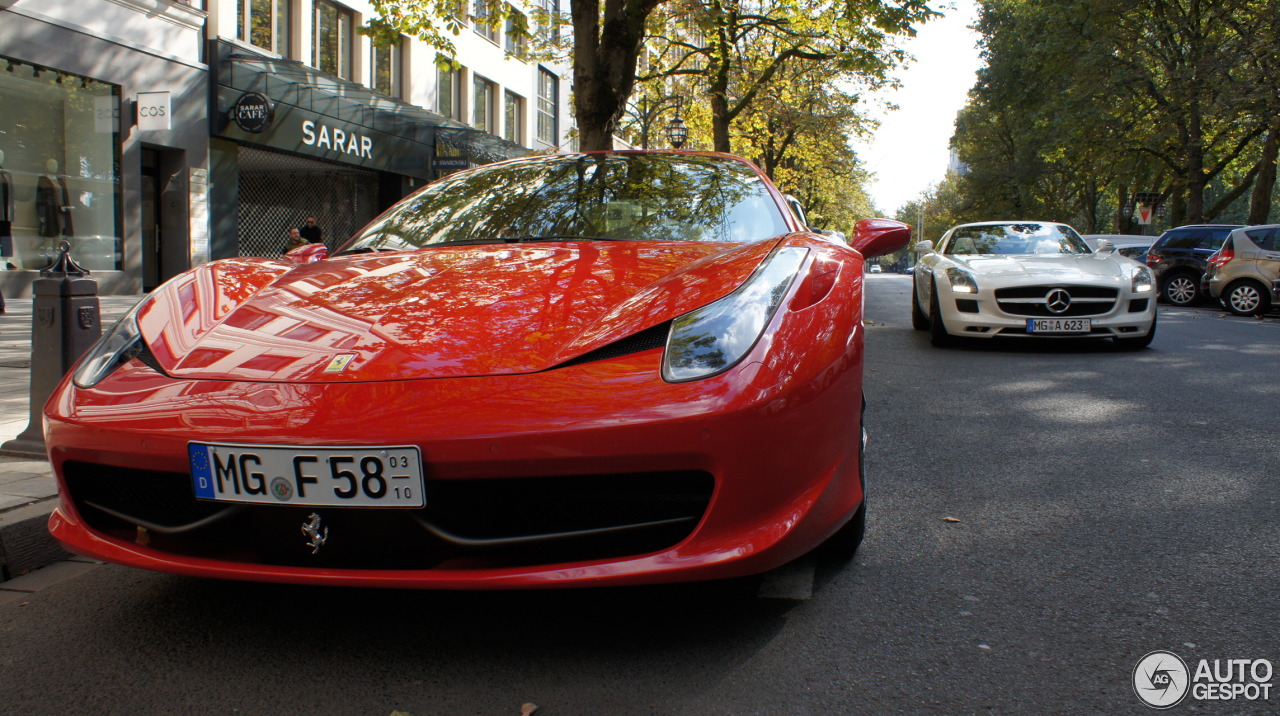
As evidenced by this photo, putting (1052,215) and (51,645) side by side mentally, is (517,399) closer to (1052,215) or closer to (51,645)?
(51,645)

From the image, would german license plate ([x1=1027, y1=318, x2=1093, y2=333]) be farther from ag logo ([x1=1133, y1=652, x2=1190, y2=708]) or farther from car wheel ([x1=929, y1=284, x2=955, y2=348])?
ag logo ([x1=1133, y1=652, x2=1190, y2=708])

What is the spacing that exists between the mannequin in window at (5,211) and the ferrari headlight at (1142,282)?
12836 mm

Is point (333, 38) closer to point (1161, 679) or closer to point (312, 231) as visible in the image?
point (312, 231)

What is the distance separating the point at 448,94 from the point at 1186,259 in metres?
16.7

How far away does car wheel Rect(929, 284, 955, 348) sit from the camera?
28.2 ft

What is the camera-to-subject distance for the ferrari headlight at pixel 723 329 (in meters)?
2.07

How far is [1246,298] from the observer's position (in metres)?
14.8

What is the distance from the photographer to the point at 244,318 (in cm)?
254

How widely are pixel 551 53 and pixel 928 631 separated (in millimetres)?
26519

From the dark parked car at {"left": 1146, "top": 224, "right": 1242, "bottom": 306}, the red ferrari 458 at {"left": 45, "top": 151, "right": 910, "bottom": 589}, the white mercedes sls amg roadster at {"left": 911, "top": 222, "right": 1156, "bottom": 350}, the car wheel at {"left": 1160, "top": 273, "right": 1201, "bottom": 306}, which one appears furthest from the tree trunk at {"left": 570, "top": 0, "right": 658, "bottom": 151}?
the car wheel at {"left": 1160, "top": 273, "right": 1201, "bottom": 306}

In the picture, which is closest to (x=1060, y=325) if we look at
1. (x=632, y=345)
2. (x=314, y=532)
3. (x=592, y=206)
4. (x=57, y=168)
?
(x=592, y=206)

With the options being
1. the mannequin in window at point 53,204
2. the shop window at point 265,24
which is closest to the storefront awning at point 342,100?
the shop window at point 265,24

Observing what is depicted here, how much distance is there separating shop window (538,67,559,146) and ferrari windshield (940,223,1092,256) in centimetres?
2271

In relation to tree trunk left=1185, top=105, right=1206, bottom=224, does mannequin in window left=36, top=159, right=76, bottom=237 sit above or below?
below
